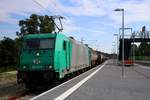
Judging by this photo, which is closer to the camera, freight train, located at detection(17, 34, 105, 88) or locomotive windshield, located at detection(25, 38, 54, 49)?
freight train, located at detection(17, 34, 105, 88)

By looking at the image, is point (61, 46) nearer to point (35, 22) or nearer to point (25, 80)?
point (25, 80)

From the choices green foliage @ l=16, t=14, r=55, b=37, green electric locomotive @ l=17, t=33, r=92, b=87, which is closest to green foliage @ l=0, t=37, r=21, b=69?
green foliage @ l=16, t=14, r=55, b=37

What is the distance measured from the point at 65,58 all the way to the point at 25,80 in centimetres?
333

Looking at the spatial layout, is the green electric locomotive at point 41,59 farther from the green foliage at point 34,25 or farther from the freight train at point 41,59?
the green foliage at point 34,25

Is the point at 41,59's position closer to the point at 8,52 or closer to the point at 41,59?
the point at 41,59

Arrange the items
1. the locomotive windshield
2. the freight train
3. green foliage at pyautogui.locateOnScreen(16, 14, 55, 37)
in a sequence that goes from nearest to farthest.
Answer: the freight train → the locomotive windshield → green foliage at pyautogui.locateOnScreen(16, 14, 55, 37)

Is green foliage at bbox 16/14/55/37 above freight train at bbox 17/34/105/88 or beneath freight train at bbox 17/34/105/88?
above

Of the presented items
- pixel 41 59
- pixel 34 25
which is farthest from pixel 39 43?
pixel 34 25

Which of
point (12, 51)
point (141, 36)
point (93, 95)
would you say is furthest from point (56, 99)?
point (141, 36)

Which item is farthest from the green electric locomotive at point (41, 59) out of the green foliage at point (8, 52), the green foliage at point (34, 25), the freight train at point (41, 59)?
the green foliage at point (34, 25)

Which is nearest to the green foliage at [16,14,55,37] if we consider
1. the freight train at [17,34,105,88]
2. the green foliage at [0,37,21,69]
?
the green foliage at [0,37,21,69]

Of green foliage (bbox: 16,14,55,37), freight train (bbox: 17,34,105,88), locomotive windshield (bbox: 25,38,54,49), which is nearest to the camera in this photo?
freight train (bbox: 17,34,105,88)

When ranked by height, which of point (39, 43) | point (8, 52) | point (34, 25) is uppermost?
point (34, 25)

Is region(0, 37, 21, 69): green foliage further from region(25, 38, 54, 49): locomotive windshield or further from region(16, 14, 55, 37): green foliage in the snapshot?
region(25, 38, 54, 49): locomotive windshield
